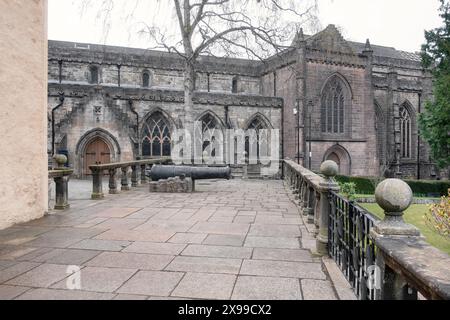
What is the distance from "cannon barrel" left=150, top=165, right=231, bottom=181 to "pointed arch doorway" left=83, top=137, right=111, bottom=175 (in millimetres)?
9574

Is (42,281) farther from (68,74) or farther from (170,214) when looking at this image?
(68,74)

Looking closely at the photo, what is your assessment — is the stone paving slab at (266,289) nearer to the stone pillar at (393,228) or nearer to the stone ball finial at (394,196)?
the stone pillar at (393,228)

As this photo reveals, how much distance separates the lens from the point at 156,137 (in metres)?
21.9

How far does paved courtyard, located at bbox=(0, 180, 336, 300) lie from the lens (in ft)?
10.8

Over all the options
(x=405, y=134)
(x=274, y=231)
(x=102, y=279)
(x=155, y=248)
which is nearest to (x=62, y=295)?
(x=102, y=279)

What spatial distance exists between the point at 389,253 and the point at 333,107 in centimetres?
2633

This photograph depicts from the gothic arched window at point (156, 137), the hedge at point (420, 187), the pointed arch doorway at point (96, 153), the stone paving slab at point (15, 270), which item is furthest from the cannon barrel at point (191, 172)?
the hedge at point (420, 187)

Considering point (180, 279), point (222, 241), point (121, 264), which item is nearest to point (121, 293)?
point (180, 279)

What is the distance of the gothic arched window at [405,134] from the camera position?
104 ft

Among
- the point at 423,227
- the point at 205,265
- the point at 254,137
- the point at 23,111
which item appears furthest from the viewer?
the point at 254,137

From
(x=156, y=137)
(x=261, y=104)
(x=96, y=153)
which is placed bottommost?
(x=96, y=153)

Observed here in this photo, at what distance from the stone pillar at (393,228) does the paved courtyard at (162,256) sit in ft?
3.16

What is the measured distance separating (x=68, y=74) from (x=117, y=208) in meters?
20.9

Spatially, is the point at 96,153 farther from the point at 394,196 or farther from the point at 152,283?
the point at 394,196
